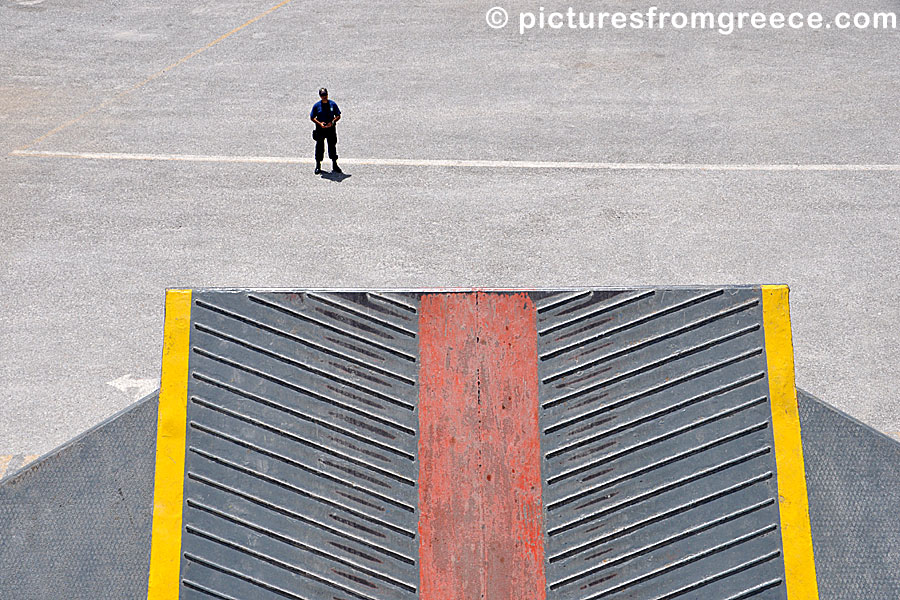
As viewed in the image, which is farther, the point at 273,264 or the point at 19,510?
the point at 273,264

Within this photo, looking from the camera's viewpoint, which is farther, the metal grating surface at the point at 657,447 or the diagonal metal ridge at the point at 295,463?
the diagonal metal ridge at the point at 295,463

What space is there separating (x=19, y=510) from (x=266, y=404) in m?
1.69

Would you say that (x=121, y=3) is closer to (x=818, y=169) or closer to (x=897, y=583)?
(x=818, y=169)

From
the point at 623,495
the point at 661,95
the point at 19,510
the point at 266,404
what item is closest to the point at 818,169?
the point at 661,95

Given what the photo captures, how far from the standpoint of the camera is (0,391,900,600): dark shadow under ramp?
499cm

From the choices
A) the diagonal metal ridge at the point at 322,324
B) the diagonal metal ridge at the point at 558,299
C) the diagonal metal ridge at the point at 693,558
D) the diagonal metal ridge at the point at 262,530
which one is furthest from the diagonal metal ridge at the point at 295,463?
the diagonal metal ridge at the point at 558,299

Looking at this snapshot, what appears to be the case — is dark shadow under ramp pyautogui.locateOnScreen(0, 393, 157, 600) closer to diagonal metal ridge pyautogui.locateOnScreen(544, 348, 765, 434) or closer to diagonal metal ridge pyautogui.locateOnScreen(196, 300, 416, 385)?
diagonal metal ridge pyautogui.locateOnScreen(196, 300, 416, 385)

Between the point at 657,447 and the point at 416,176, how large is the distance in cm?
751

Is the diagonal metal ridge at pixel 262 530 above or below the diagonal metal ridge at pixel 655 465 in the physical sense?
below

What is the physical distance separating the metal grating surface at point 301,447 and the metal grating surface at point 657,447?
0.93 meters

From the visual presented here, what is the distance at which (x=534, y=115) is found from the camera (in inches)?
530

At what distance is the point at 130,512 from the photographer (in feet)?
17.1

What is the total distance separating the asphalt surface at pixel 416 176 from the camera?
9344mm

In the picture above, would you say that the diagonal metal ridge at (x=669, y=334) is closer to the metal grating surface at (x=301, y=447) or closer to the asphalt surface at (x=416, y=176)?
the metal grating surface at (x=301, y=447)
